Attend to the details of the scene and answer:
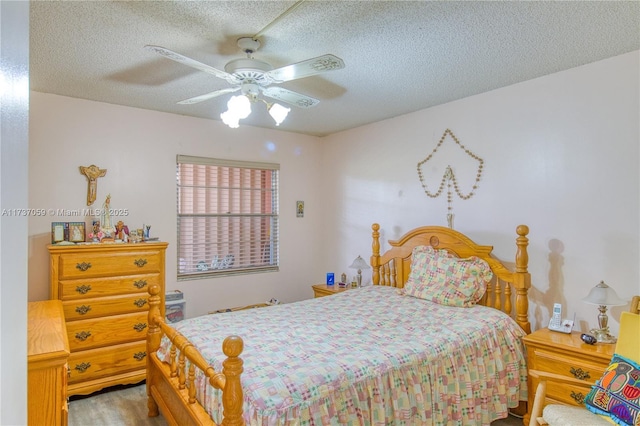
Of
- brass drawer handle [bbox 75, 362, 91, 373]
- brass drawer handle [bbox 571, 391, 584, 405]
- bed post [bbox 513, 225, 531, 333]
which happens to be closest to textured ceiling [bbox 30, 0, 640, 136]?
bed post [bbox 513, 225, 531, 333]

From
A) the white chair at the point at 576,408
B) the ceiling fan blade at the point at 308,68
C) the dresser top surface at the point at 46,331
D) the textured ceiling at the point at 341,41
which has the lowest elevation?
the white chair at the point at 576,408

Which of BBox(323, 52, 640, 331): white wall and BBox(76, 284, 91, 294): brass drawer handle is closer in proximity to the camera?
BBox(323, 52, 640, 331): white wall

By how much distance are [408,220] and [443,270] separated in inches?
35.5

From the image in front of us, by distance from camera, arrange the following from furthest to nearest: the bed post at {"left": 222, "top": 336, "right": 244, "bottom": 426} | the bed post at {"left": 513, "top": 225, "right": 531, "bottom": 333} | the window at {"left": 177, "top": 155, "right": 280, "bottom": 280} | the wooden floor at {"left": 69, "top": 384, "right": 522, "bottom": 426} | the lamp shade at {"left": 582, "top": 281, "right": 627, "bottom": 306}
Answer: the window at {"left": 177, "top": 155, "right": 280, "bottom": 280}, the bed post at {"left": 513, "top": 225, "right": 531, "bottom": 333}, the wooden floor at {"left": 69, "top": 384, "right": 522, "bottom": 426}, the lamp shade at {"left": 582, "top": 281, "right": 627, "bottom": 306}, the bed post at {"left": 222, "top": 336, "right": 244, "bottom": 426}

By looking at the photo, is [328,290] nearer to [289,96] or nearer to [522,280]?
[522,280]

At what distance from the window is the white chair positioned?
322 centimetres

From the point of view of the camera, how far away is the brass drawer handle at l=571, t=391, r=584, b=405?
2.19 metres

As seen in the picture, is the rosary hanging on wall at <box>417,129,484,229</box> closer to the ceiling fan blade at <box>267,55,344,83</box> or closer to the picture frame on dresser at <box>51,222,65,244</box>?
the ceiling fan blade at <box>267,55,344,83</box>

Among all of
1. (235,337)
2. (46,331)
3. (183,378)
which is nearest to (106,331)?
(46,331)

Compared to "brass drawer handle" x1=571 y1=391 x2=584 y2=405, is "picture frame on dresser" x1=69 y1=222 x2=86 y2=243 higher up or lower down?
higher up

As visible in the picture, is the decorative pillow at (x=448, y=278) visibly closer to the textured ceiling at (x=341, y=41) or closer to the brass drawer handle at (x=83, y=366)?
the textured ceiling at (x=341, y=41)

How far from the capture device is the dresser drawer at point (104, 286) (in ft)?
9.73

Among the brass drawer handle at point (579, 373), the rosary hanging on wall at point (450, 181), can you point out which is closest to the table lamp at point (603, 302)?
the brass drawer handle at point (579, 373)

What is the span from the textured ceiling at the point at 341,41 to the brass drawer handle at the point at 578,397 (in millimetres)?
2139
